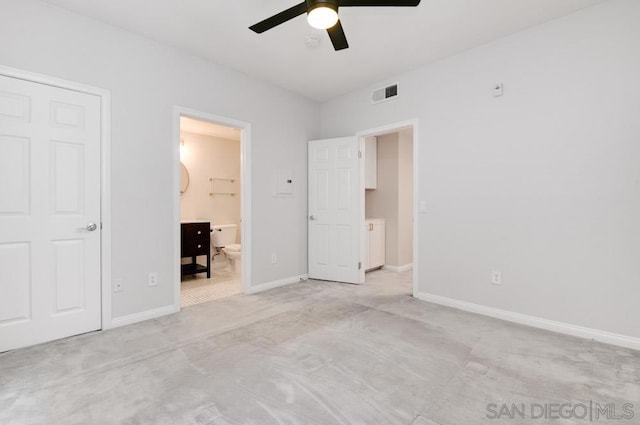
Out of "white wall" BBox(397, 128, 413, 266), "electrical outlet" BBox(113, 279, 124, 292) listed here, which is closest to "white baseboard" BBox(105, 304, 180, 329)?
"electrical outlet" BBox(113, 279, 124, 292)

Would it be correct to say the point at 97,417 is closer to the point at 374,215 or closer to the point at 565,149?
the point at 565,149

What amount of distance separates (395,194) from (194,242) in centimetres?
322

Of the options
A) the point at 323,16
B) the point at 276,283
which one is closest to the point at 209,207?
the point at 276,283

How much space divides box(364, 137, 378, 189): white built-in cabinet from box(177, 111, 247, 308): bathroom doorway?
2.03 metres

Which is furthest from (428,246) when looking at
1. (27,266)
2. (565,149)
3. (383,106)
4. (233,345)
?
(27,266)

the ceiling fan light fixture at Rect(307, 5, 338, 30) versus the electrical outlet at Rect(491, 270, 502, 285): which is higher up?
the ceiling fan light fixture at Rect(307, 5, 338, 30)

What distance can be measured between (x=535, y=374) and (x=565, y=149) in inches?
71.4

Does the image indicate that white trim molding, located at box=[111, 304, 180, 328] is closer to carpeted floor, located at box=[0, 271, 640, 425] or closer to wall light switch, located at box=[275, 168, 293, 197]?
carpeted floor, located at box=[0, 271, 640, 425]

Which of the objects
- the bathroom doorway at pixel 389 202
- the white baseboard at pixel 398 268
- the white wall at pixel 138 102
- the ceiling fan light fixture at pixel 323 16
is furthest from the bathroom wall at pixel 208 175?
the ceiling fan light fixture at pixel 323 16

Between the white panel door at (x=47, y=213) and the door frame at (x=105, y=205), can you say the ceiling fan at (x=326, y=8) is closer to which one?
the door frame at (x=105, y=205)

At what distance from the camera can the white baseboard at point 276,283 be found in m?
3.74

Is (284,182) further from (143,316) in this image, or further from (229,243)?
(143,316)

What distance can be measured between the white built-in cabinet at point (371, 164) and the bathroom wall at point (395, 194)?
73 millimetres

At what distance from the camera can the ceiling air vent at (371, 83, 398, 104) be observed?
3.71 meters
